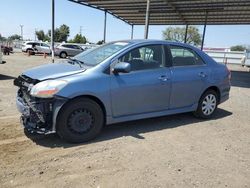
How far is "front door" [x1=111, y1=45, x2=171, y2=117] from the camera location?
529 cm

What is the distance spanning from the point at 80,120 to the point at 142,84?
135 cm

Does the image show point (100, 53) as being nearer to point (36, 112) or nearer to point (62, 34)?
point (36, 112)

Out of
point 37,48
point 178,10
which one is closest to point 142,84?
point 178,10

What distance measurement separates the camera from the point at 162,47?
607cm

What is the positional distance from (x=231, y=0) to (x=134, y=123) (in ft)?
57.4

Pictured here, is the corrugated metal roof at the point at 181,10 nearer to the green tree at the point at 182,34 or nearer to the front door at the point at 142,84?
the front door at the point at 142,84

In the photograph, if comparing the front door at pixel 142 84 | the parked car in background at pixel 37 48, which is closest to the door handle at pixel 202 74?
the front door at pixel 142 84

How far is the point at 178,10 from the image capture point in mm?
25969

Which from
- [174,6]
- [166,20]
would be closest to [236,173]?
[174,6]

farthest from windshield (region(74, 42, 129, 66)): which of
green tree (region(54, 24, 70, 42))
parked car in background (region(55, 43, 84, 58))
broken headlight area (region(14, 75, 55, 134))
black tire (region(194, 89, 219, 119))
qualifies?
green tree (region(54, 24, 70, 42))

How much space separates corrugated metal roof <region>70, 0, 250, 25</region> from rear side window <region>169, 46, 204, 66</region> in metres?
15.8

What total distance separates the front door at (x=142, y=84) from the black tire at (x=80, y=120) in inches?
14.9

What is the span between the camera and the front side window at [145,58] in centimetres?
555

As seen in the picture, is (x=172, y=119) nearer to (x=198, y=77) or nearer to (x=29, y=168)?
(x=198, y=77)
